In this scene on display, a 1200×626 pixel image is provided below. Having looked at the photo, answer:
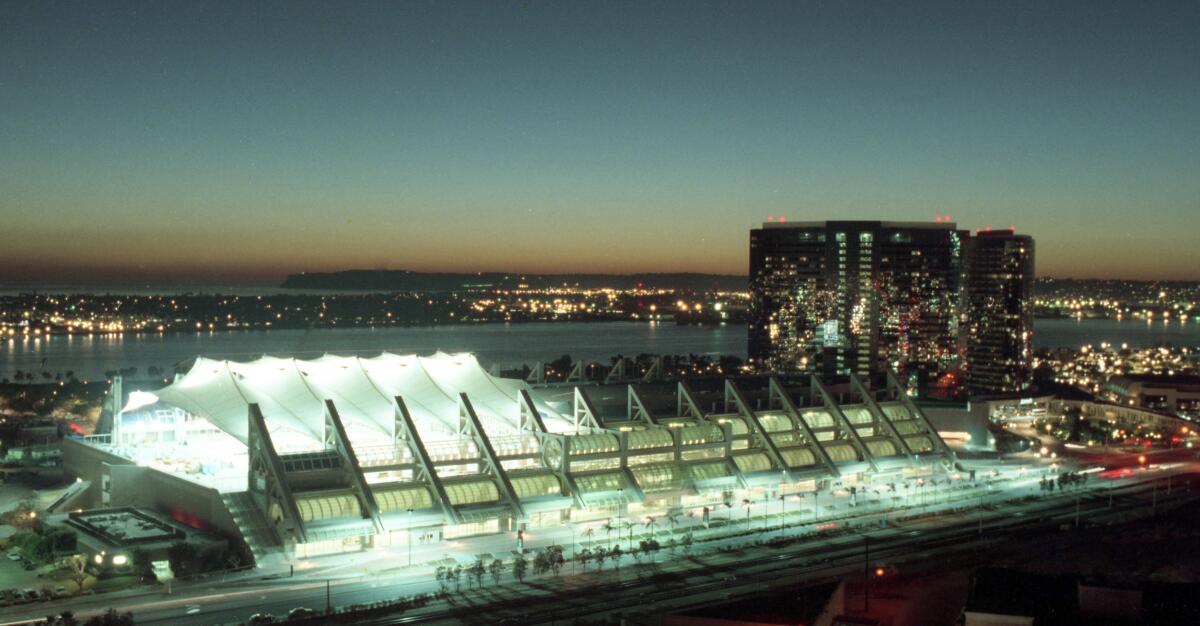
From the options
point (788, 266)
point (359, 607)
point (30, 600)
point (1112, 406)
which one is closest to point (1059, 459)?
point (1112, 406)

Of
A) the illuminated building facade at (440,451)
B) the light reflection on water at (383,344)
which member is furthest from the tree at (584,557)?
the light reflection on water at (383,344)

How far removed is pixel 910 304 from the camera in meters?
95.5

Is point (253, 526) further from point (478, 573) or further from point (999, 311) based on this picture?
point (999, 311)

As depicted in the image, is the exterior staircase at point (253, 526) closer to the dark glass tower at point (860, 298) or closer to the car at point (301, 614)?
the car at point (301, 614)

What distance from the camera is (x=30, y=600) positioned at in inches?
1031

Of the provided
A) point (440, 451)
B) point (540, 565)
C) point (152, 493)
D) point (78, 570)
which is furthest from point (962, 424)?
point (78, 570)

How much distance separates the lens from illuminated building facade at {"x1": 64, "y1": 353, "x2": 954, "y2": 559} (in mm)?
33188

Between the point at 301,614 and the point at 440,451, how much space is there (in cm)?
1263

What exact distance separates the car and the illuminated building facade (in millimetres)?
5537

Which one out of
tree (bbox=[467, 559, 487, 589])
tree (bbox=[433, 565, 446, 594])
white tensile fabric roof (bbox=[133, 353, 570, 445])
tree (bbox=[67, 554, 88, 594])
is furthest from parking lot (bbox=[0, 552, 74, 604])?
tree (bbox=[467, 559, 487, 589])

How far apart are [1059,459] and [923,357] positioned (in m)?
46.0

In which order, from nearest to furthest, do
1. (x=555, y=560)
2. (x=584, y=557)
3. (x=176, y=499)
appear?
(x=555, y=560) < (x=584, y=557) < (x=176, y=499)

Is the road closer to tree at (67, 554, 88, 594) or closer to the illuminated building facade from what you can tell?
tree at (67, 554, 88, 594)

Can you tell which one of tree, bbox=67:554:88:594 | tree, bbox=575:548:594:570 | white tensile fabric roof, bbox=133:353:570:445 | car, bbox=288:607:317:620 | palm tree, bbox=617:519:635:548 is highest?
white tensile fabric roof, bbox=133:353:570:445
